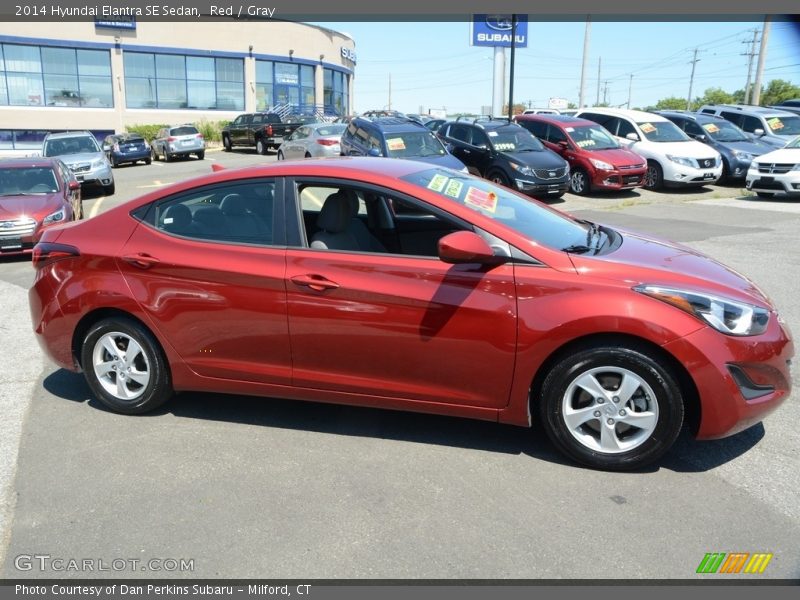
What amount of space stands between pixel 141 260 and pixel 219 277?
57cm

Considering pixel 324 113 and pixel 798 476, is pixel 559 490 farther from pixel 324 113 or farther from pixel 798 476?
pixel 324 113

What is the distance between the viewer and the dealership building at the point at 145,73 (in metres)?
41.7

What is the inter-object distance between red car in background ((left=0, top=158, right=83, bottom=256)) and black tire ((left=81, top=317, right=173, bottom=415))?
22.0 feet

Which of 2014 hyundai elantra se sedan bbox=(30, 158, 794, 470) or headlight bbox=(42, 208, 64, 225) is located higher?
2014 hyundai elantra se sedan bbox=(30, 158, 794, 470)

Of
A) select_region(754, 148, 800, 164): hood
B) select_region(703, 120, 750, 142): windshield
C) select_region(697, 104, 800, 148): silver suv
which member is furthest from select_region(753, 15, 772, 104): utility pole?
select_region(754, 148, 800, 164): hood

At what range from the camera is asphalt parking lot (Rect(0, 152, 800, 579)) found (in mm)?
3186

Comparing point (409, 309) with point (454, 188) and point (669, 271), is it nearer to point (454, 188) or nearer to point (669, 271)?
point (454, 188)

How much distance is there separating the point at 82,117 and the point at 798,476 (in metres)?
46.3

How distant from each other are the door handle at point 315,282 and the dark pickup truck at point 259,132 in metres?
28.3

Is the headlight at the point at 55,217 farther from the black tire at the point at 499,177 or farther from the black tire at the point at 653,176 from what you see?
the black tire at the point at 653,176

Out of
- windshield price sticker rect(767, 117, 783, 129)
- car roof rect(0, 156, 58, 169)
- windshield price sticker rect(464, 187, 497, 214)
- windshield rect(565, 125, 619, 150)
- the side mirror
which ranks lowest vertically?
car roof rect(0, 156, 58, 169)

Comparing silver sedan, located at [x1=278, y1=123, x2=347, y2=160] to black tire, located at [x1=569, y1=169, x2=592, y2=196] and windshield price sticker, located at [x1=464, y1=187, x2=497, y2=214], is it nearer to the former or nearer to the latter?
black tire, located at [x1=569, y1=169, x2=592, y2=196]

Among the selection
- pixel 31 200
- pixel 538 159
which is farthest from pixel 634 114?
pixel 31 200

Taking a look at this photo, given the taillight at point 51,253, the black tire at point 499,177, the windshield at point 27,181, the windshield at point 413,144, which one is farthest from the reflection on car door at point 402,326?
the black tire at point 499,177
